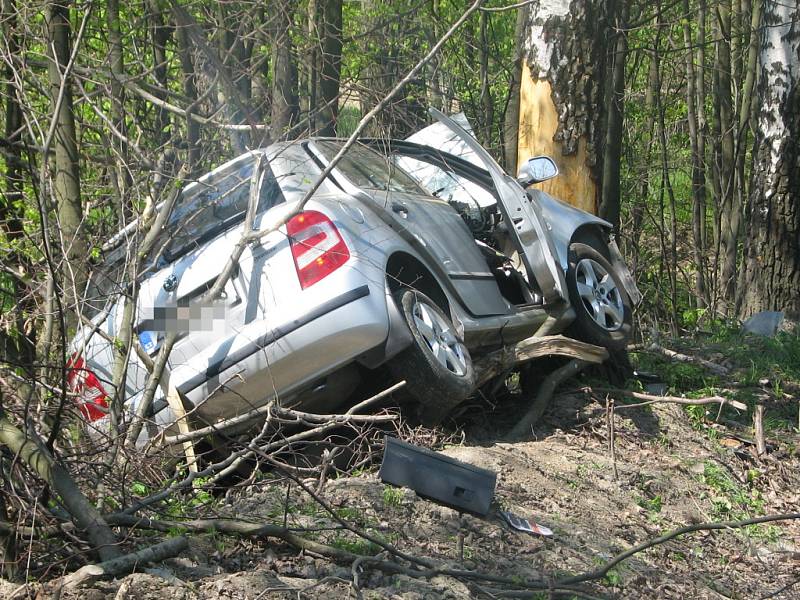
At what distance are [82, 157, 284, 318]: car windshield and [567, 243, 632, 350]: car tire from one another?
2.51 m

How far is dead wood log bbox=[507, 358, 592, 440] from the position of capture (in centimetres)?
668

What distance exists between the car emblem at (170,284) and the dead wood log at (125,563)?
1961 millimetres

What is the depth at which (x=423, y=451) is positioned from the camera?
186 inches

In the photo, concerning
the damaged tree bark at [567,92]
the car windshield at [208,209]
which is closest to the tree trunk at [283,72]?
the car windshield at [208,209]

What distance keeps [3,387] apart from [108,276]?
5.63 ft

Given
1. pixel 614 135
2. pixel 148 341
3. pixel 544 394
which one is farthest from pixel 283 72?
pixel 148 341

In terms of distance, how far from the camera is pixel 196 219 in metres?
5.84

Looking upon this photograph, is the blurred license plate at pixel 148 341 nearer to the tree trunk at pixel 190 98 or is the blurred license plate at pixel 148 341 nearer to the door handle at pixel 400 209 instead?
the tree trunk at pixel 190 98

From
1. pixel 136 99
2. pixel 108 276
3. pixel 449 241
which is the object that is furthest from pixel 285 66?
pixel 108 276

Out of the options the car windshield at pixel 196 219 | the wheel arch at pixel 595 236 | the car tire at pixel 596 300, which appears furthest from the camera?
the wheel arch at pixel 595 236

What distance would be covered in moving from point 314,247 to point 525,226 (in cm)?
193

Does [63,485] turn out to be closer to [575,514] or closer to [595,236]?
[575,514]

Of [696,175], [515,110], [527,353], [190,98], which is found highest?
[190,98]

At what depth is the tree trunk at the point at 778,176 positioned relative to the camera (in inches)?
430
